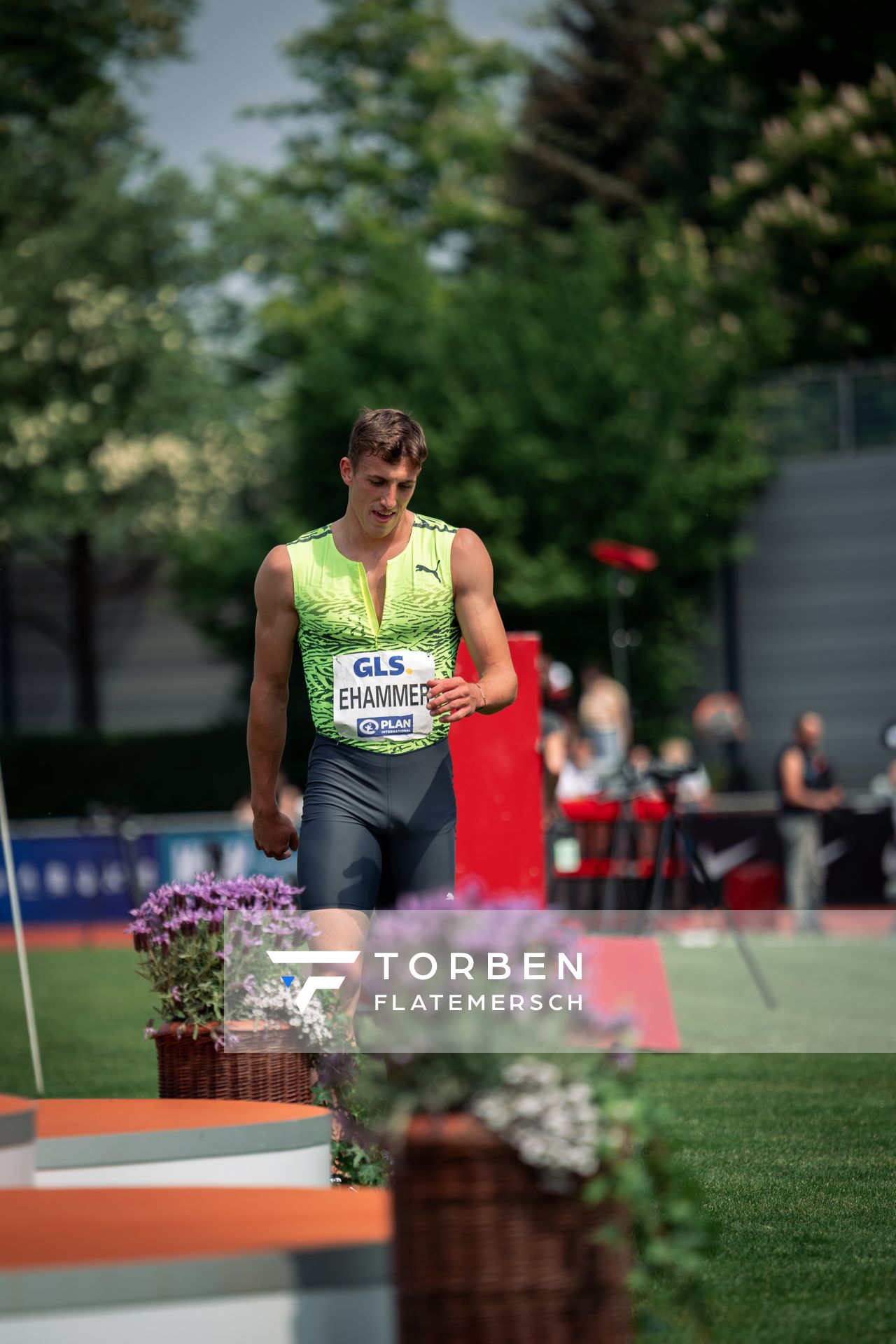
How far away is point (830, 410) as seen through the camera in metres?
26.9

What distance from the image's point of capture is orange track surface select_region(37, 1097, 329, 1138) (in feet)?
12.2

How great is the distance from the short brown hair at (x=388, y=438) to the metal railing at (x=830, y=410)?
22216 millimetres

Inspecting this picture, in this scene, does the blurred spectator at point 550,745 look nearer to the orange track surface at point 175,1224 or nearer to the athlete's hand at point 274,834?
the athlete's hand at point 274,834

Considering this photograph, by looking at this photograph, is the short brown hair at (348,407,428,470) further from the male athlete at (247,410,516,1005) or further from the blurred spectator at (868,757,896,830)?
the blurred spectator at (868,757,896,830)

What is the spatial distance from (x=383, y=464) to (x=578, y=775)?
40.5ft

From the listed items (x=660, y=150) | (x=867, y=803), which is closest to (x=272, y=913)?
(x=867, y=803)

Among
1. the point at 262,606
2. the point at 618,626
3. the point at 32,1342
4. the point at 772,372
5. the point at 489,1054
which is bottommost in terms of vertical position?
the point at 32,1342

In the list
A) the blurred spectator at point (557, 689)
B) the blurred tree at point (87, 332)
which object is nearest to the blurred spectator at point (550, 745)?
the blurred spectator at point (557, 689)

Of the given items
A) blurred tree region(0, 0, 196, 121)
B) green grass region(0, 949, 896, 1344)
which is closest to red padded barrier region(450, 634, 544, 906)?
green grass region(0, 949, 896, 1344)

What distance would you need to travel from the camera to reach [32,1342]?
2457 mm

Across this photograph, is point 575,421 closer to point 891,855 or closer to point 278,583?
point 891,855

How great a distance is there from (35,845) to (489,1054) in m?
19.0

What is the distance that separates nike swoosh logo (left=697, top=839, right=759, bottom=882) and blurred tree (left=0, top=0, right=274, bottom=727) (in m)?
18.3

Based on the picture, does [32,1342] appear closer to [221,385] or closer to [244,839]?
[244,839]
